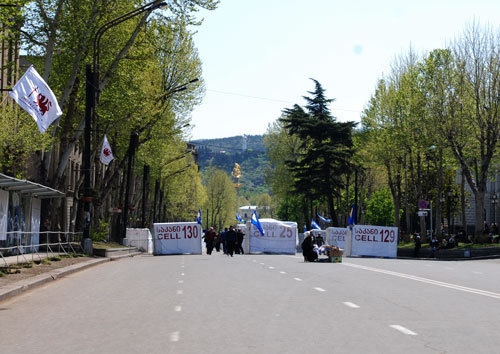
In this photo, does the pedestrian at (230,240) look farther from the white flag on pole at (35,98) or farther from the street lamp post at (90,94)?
the white flag on pole at (35,98)

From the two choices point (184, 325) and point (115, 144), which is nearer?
point (184, 325)

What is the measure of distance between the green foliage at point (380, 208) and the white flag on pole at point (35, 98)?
83.9 meters

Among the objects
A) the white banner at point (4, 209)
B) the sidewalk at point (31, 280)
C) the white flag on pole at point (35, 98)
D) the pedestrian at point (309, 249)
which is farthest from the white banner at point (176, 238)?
the white flag on pole at point (35, 98)

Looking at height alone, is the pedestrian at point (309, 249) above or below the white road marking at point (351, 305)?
above

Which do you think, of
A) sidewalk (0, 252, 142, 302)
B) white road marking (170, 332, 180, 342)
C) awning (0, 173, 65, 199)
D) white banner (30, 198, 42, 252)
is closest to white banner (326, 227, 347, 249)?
white banner (30, 198, 42, 252)

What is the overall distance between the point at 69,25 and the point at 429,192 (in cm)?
5570

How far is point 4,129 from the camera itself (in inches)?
1453

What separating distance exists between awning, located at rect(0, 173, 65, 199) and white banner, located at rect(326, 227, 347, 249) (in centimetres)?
2763

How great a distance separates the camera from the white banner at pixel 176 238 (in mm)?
49906

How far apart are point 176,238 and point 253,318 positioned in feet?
127

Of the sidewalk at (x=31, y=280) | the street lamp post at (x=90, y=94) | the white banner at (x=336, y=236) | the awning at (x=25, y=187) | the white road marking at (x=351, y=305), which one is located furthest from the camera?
the white banner at (x=336, y=236)

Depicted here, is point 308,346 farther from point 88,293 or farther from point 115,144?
point 115,144

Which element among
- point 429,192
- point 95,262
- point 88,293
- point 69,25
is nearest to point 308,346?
point 88,293

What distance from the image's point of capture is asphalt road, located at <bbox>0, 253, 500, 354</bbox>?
8992 millimetres
